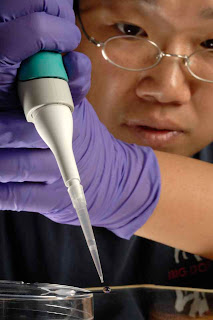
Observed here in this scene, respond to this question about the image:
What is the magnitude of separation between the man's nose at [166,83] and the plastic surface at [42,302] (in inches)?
20.0

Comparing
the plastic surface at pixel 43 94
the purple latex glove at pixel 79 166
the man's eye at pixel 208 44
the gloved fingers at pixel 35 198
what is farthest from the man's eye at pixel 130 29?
the plastic surface at pixel 43 94

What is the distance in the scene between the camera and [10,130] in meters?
0.66

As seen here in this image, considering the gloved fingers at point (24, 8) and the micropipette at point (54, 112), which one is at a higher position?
the gloved fingers at point (24, 8)

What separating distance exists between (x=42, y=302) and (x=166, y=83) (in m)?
0.58

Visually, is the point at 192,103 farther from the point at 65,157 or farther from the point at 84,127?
the point at 65,157

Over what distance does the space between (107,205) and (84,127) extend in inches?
6.2

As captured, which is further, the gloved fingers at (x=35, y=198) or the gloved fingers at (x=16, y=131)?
the gloved fingers at (x=35, y=198)

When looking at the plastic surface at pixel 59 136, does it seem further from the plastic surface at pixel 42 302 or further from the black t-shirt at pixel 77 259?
the black t-shirt at pixel 77 259

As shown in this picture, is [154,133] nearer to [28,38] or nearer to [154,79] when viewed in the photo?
[154,79]

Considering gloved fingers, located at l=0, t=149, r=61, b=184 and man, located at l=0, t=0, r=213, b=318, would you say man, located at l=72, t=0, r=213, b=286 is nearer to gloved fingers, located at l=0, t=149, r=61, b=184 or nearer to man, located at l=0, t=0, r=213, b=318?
man, located at l=0, t=0, r=213, b=318

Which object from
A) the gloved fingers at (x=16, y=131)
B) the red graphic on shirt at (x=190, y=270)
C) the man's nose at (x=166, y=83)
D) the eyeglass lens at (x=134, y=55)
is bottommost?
the red graphic on shirt at (x=190, y=270)

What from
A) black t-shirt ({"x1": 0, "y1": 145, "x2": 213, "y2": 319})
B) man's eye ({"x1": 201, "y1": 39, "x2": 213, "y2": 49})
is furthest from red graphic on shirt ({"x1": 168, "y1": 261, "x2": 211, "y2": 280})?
man's eye ({"x1": 201, "y1": 39, "x2": 213, "y2": 49})

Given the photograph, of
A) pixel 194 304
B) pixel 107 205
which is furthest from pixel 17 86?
pixel 194 304

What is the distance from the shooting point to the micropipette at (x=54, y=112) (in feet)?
1.74
